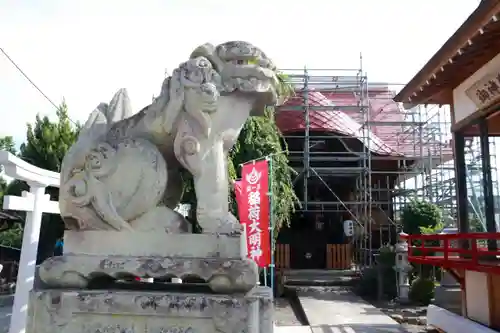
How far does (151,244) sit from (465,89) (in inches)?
A: 239

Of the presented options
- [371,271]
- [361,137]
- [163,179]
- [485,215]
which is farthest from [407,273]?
[163,179]

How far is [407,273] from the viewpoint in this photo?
11266 millimetres

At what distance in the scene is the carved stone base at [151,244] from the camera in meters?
2.29

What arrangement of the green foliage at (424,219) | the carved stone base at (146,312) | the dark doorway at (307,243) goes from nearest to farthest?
the carved stone base at (146,312) < the green foliage at (424,219) < the dark doorway at (307,243)

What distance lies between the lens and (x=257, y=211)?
308 inches

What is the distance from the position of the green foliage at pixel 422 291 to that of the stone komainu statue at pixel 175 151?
9.78 metres

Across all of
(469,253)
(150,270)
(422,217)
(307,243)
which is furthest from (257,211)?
(307,243)

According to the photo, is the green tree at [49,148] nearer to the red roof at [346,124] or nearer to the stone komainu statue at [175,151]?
the red roof at [346,124]

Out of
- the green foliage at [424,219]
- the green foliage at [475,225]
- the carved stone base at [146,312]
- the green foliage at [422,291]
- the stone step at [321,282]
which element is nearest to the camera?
the carved stone base at [146,312]

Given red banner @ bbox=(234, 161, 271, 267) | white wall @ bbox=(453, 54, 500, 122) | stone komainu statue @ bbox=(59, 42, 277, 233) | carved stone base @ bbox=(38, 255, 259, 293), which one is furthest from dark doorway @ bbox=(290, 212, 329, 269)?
carved stone base @ bbox=(38, 255, 259, 293)

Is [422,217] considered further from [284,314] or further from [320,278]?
[284,314]

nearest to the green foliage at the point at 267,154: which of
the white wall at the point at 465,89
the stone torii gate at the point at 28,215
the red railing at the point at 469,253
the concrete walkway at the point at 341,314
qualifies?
the concrete walkway at the point at 341,314

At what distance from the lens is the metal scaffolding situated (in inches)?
506

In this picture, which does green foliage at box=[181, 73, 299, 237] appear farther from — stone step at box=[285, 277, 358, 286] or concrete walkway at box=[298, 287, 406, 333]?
stone step at box=[285, 277, 358, 286]
